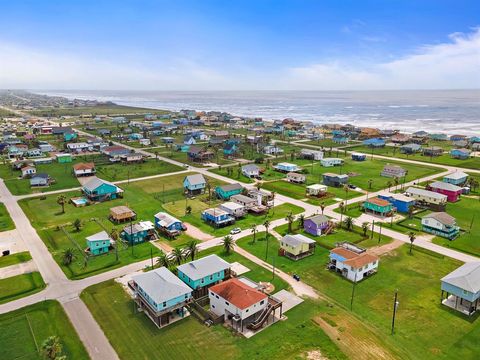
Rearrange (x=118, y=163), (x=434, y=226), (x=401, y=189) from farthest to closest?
(x=118, y=163), (x=401, y=189), (x=434, y=226)

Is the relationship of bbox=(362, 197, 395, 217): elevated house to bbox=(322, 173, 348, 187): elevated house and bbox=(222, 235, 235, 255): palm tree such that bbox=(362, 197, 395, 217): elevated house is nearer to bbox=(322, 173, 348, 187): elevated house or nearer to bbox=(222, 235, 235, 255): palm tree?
bbox=(322, 173, 348, 187): elevated house

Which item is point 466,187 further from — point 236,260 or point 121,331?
point 121,331

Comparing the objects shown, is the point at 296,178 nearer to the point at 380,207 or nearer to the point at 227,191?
the point at 227,191

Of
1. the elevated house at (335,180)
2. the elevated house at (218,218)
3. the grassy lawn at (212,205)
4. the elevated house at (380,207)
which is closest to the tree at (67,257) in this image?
the grassy lawn at (212,205)

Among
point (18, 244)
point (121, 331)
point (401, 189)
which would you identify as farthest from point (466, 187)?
point (18, 244)

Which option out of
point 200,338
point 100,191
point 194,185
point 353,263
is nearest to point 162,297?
point 200,338

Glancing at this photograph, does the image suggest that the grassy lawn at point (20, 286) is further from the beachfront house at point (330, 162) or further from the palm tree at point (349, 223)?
the beachfront house at point (330, 162)
